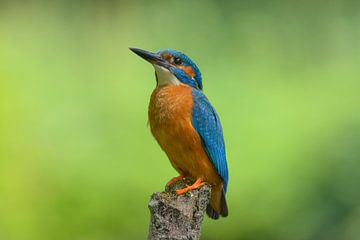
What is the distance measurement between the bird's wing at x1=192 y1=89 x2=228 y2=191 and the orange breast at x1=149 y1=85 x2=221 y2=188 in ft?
0.07

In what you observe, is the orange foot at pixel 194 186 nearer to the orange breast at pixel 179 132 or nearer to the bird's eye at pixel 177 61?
the orange breast at pixel 179 132

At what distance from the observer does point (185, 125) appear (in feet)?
11.3

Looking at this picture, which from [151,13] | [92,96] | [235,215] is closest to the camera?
[235,215]

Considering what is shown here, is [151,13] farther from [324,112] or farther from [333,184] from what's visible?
[333,184]

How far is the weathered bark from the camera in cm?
253

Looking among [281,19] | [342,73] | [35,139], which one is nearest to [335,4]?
[281,19]

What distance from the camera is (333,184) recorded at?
4.53 meters

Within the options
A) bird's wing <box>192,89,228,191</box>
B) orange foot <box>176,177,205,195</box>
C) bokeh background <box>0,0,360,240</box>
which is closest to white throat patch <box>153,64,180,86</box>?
bird's wing <box>192,89,228,191</box>

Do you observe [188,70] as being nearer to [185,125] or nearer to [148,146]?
[185,125]

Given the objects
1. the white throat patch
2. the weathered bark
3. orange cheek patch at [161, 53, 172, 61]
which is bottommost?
the weathered bark

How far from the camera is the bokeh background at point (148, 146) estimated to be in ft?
14.8

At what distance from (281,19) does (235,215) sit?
187 centimetres

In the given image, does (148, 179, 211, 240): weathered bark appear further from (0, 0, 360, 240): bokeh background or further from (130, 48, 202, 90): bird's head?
(0, 0, 360, 240): bokeh background

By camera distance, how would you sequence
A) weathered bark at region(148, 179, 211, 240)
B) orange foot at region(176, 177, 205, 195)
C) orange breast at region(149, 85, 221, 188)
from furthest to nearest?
orange breast at region(149, 85, 221, 188)
orange foot at region(176, 177, 205, 195)
weathered bark at region(148, 179, 211, 240)
